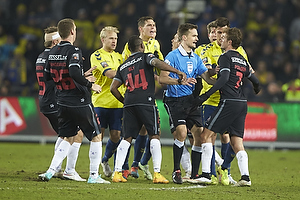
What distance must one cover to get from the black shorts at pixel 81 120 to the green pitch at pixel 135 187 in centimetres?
79

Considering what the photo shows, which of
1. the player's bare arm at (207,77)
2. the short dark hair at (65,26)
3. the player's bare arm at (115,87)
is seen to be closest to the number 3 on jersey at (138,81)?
the player's bare arm at (115,87)

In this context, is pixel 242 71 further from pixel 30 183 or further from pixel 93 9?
pixel 93 9

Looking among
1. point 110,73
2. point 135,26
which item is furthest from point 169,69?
point 135,26

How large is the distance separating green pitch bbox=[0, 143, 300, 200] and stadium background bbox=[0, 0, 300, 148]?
3978 millimetres

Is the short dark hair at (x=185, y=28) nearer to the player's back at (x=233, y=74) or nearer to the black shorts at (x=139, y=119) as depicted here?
the player's back at (x=233, y=74)

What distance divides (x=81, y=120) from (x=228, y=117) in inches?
89.1

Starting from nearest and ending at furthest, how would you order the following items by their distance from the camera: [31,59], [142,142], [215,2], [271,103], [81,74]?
[81,74]
[142,142]
[271,103]
[31,59]
[215,2]

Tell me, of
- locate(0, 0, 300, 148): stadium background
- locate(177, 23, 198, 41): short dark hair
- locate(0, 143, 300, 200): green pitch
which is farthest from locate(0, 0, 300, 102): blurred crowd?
locate(177, 23, 198, 41): short dark hair

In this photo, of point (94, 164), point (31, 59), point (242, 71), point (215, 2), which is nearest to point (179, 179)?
point (94, 164)

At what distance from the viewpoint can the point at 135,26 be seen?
66.7ft

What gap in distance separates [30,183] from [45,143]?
8.98 m

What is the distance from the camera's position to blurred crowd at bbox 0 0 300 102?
19016 millimetres

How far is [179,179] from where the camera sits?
8422mm

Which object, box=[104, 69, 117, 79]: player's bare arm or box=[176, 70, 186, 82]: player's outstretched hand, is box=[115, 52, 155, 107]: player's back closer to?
box=[176, 70, 186, 82]: player's outstretched hand
